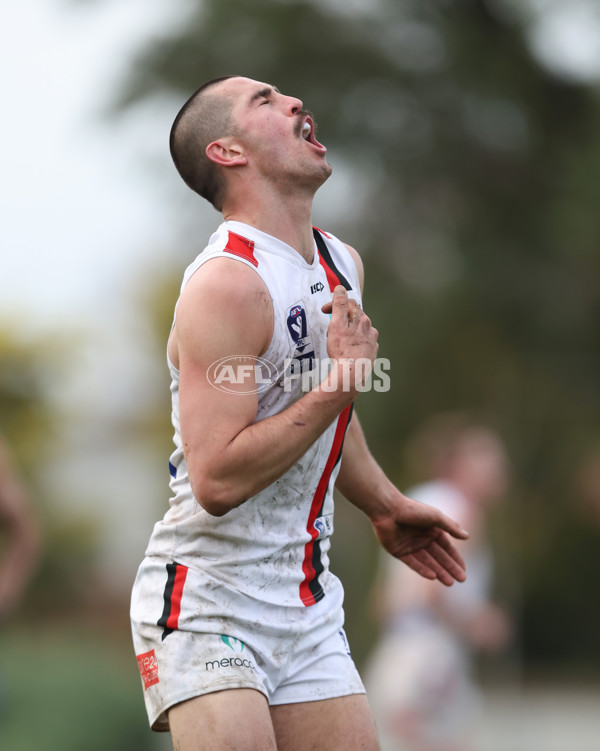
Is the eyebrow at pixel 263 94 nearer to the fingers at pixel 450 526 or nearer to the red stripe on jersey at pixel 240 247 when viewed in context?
the red stripe on jersey at pixel 240 247

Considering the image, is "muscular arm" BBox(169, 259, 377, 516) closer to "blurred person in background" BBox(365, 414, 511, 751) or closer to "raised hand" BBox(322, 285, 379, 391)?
"raised hand" BBox(322, 285, 379, 391)

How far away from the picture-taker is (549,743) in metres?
9.72

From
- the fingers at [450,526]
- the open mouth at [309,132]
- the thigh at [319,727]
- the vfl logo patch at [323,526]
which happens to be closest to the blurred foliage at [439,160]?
the fingers at [450,526]

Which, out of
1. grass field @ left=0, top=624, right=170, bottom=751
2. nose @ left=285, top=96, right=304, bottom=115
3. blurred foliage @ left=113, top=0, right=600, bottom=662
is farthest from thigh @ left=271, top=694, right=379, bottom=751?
blurred foliage @ left=113, top=0, right=600, bottom=662

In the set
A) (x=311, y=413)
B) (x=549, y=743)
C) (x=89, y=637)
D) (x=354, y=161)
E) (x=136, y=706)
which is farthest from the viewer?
(x=354, y=161)

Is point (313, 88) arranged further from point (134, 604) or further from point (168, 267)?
point (134, 604)

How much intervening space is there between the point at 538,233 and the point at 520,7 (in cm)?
318

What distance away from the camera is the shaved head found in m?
3.55

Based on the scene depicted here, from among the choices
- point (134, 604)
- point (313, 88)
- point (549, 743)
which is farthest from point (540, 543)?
point (134, 604)

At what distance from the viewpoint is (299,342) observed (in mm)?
3320

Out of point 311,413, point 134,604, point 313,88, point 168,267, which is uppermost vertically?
point 313,88

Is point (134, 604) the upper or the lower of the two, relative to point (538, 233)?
lower

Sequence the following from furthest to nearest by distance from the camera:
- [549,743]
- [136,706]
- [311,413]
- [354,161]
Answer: [354,161] < [549,743] < [136,706] < [311,413]

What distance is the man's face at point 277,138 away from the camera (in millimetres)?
3451
